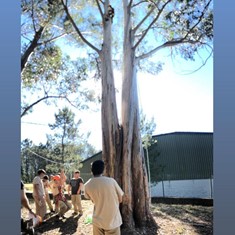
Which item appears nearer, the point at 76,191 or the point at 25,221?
the point at 25,221

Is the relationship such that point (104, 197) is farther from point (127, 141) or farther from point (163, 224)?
point (163, 224)

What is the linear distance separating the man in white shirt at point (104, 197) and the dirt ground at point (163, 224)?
168cm

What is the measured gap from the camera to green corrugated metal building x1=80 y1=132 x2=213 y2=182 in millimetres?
6176

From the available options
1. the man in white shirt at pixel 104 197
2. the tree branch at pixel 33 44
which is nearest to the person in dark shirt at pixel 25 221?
the man in white shirt at pixel 104 197

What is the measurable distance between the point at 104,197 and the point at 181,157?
5025 mm

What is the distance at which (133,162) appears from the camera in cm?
398

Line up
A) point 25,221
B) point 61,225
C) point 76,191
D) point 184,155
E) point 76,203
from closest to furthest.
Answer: point 25,221, point 61,225, point 76,203, point 76,191, point 184,155

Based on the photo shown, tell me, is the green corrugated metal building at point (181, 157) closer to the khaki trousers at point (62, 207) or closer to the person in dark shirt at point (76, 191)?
the person in dark shirt at point (76, 191)

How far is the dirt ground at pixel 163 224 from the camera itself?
12.7ft

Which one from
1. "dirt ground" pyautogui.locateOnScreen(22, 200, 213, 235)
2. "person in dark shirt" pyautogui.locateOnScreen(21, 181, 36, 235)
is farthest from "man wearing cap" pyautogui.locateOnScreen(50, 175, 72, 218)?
"person in dark shirt" pyautogui.locateOnScreen(21, 181, 36, 235)

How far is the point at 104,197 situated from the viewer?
6.89 feet

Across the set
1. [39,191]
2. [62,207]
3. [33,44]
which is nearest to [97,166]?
[39,191]

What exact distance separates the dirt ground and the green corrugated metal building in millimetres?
1518
